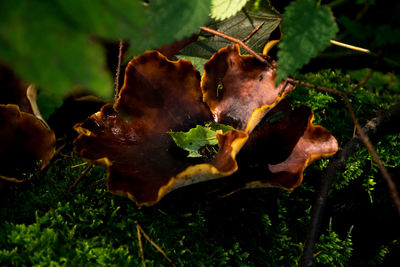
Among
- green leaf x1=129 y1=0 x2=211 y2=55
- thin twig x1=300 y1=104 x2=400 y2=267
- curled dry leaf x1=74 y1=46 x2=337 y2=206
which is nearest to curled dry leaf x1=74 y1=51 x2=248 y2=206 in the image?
curled dry leaf x1=74 y1=46 x2=337 y2=206

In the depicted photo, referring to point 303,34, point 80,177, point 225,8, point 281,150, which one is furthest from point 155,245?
point 225,8

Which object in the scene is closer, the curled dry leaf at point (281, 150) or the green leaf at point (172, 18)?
the green leaf at point (172, 18)

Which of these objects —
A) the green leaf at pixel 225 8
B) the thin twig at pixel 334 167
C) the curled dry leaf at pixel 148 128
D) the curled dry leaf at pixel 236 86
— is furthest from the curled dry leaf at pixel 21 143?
the thin twig at pixel 334 167

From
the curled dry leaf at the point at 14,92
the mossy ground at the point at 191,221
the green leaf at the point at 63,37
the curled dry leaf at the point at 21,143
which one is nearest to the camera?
the green leaf at the point at 63,37

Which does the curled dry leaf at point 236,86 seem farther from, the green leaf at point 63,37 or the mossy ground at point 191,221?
the green leaf at point 63,37

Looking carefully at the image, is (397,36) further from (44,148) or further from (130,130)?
(44,148)

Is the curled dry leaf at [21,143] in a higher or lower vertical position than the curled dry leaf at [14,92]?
lower

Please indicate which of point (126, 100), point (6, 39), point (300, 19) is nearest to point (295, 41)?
point (300, 19)
